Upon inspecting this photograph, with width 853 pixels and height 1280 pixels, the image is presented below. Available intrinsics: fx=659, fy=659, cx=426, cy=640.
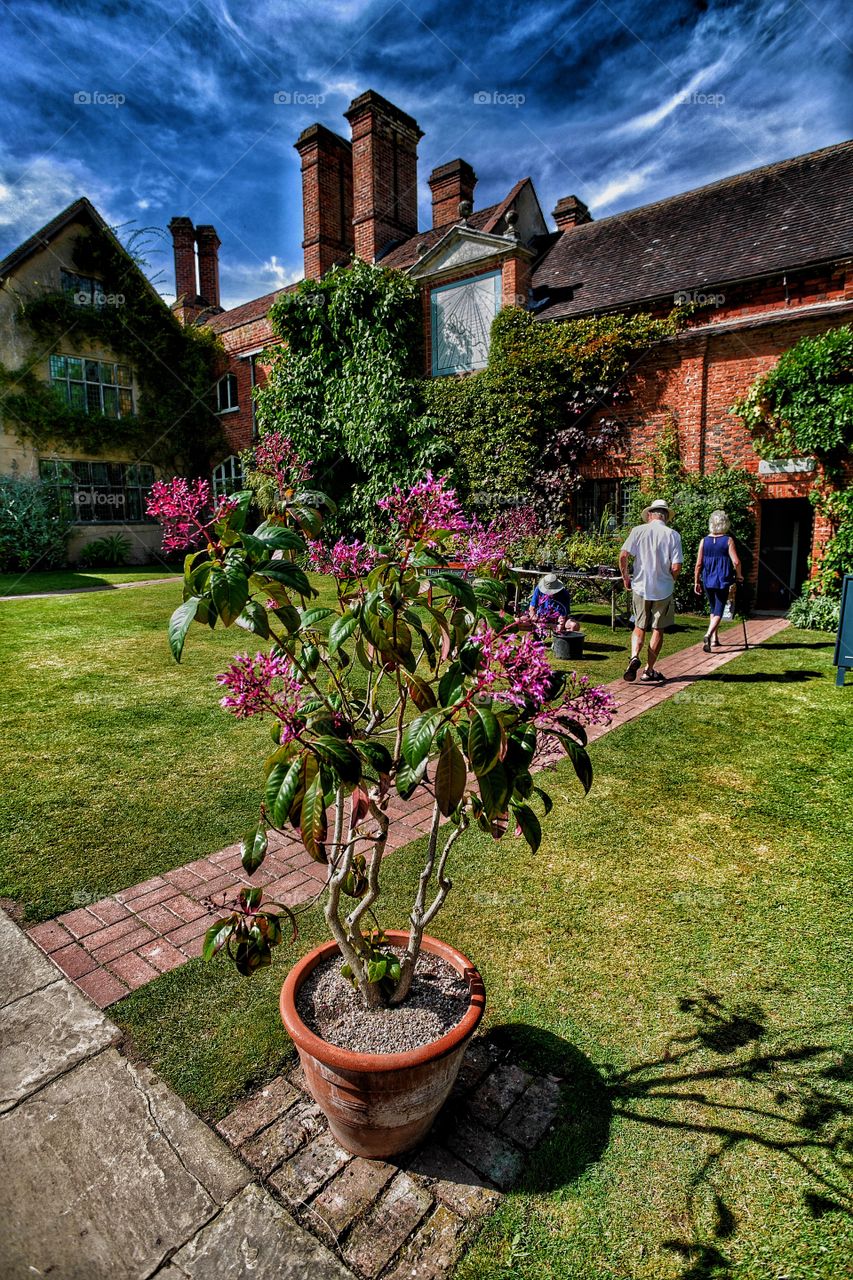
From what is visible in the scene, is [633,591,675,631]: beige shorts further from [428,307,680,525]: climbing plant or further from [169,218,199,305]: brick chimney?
[169,218,199,305]: brick chimney

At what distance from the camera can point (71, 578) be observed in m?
17.0

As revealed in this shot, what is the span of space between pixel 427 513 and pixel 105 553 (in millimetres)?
20734

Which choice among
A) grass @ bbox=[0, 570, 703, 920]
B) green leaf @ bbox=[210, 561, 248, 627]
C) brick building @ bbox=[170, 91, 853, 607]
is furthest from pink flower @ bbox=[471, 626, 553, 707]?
brick building @ bbox=[170, 91, 853, 607]

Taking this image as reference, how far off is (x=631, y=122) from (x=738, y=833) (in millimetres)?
12833

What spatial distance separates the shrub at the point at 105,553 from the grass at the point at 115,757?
10.4m

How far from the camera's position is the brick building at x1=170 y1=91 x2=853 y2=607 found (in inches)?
471

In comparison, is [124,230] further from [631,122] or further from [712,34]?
[712,34]

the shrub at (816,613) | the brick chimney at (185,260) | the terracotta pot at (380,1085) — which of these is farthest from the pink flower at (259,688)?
the brick chimney at (185,260)

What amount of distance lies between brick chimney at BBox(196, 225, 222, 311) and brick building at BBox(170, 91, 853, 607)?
846 centimetres

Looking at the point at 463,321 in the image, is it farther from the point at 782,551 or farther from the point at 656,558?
the point at 656,558

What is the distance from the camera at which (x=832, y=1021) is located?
8.94 feet

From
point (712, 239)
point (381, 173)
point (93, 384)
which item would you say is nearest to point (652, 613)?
point (712, 239)

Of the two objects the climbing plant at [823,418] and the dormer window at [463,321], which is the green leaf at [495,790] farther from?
the dormer window at [463,321]

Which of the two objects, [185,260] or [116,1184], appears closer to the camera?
[116,1184]
